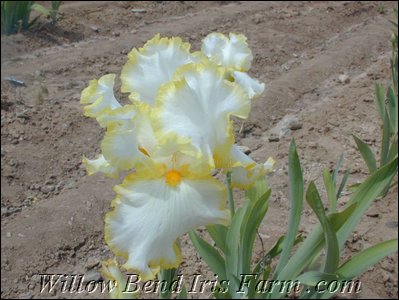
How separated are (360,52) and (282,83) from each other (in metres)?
1.40

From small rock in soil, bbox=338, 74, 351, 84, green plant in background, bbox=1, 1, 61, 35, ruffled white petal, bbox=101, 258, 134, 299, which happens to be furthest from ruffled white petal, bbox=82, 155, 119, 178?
green plant in background, bbox=1, 1, 61, 35

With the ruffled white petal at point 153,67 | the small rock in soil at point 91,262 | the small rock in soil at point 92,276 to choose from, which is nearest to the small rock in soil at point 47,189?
the small rock in soil at point 91,262

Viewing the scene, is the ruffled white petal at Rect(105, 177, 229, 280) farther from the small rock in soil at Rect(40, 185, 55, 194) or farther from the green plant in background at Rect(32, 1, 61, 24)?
the green plant in background at Rect(32, 1, 61, 24)

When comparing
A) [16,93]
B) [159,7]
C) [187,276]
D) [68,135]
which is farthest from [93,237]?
[159,7]

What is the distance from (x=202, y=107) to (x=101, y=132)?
2471 millimetres

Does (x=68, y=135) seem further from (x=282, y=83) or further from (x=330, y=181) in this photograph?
(x=330, y=181)

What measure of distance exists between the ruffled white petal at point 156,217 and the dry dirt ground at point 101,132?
1071 millimetres

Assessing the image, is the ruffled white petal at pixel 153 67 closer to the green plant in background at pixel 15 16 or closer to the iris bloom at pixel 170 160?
the iris bloom at pixel 170 160

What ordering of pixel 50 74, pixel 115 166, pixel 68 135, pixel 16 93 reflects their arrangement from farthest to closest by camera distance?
pixel 50 74 → pixel 16 93 → pixel 68 135 → pixel 115 166

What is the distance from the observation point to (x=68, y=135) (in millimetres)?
3471

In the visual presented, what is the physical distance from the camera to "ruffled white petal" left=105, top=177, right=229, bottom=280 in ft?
3.58

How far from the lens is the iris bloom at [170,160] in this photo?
3.59ft

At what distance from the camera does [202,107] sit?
1138mm

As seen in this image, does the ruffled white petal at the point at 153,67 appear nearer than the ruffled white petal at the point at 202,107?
No
